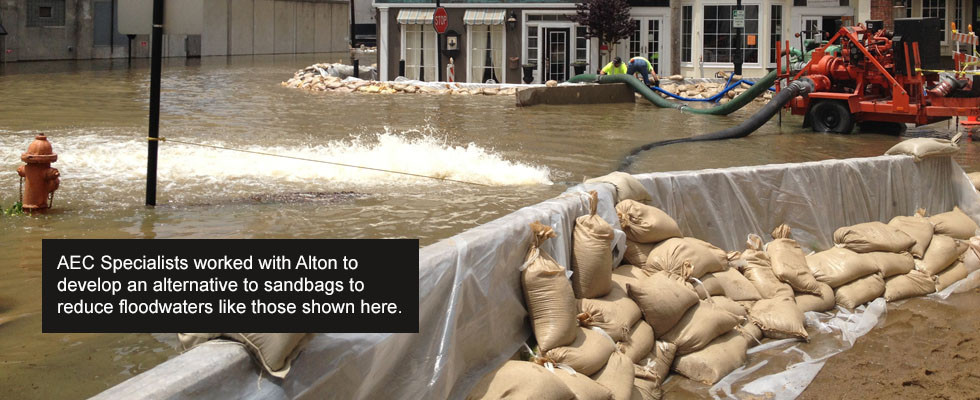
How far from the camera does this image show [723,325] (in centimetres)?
559

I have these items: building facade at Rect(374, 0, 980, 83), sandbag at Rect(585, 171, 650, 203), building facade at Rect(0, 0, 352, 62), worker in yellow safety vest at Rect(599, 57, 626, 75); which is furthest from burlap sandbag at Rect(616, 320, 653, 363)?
building facade at Rect(374, 0, 980, 83)

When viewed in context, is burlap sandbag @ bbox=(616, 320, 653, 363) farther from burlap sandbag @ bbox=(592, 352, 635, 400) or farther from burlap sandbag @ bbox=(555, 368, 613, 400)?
burlap sandbag @ bbox=(555, 368, 613, 400)

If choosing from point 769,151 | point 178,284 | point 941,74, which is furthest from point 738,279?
point 941,74

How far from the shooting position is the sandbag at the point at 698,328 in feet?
17.6

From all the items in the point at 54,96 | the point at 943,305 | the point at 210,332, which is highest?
the point at 54,96

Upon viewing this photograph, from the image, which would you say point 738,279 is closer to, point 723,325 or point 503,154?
point 723,325

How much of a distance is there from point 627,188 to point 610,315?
141cm

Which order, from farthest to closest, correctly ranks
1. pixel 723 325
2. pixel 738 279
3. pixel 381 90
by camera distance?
pixel 381 90, pixel 738 279, pixel 723 325

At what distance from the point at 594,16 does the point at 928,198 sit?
1775cm

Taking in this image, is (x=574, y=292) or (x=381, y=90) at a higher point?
(x=381, y=90)

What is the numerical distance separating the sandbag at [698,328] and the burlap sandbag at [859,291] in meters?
1.46

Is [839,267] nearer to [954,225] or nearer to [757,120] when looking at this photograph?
[954,225]

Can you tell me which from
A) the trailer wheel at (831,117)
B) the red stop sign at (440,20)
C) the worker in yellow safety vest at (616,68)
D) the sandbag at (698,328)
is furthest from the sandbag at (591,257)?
the red stop sign at (440,20)

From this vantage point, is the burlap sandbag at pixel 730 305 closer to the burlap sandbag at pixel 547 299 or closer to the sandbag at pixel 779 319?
the sandbag at pixel 779 319
